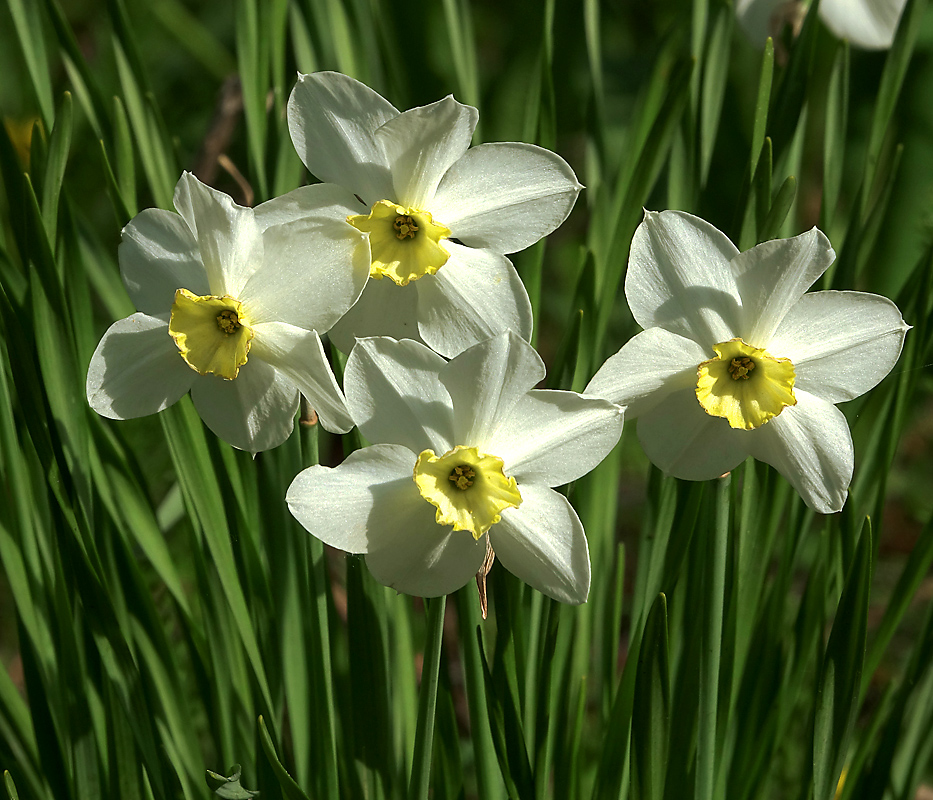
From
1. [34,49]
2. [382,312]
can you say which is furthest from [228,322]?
[34,49]

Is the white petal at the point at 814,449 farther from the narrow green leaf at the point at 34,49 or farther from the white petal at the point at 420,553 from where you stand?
the narrow green leaf at the point at 34,49

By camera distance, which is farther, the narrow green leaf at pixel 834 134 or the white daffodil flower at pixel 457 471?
the narrow green leaf at pixel 834 134

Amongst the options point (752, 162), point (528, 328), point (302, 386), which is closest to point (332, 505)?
point (302, 386)

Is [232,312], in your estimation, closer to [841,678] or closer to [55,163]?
[55,163]

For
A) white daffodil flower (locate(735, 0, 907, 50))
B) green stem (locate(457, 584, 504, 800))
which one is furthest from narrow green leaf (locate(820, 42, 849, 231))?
green stem (locate(457, 584, 504, 800))

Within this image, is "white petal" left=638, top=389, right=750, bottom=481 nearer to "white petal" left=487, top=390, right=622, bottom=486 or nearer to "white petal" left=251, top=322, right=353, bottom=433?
"white petal" left=487, top=390, right=622, bottom=486

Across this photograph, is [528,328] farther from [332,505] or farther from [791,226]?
[791,226]

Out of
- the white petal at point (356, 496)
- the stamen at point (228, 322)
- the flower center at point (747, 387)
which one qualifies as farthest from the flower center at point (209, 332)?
the flower center at point (747, 387)
